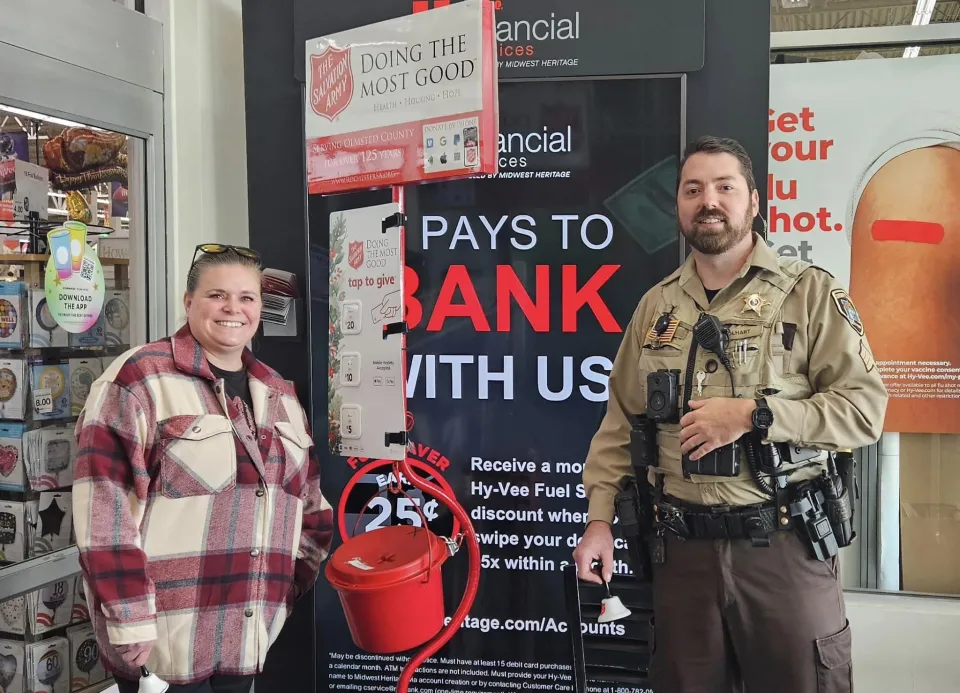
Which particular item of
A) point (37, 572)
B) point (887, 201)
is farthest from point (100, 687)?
point (887, 201)

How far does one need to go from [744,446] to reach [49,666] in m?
2.37

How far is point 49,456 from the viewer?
2.40m

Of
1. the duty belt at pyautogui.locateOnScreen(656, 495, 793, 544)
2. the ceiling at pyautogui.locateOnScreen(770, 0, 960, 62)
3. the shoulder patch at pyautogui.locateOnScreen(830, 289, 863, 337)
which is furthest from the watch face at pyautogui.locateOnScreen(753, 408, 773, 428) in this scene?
the ceiling at pyautogui.locateOnScreen(770, 0, 960, 62)

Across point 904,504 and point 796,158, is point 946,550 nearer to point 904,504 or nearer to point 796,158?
point 904,504

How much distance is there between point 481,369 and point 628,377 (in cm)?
67

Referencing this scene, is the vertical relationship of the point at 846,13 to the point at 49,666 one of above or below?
above

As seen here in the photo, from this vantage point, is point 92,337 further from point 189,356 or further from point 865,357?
point 865,357

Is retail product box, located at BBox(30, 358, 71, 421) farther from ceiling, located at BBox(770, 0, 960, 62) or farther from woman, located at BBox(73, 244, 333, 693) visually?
ceiling, located at BBox(770, 0, 960, 62)

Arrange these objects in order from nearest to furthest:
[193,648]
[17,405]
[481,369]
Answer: [193,648], [17,405], [481,369]

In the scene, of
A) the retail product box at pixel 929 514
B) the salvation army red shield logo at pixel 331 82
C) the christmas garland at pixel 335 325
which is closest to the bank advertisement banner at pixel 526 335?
the christmas garland at pixel 335 325

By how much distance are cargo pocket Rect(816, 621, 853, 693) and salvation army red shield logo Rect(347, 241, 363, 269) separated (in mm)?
1559

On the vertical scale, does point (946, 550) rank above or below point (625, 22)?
below

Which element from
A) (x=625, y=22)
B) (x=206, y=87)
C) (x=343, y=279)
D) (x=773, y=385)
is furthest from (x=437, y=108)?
(x=206, y=87)

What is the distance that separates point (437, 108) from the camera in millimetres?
1934
